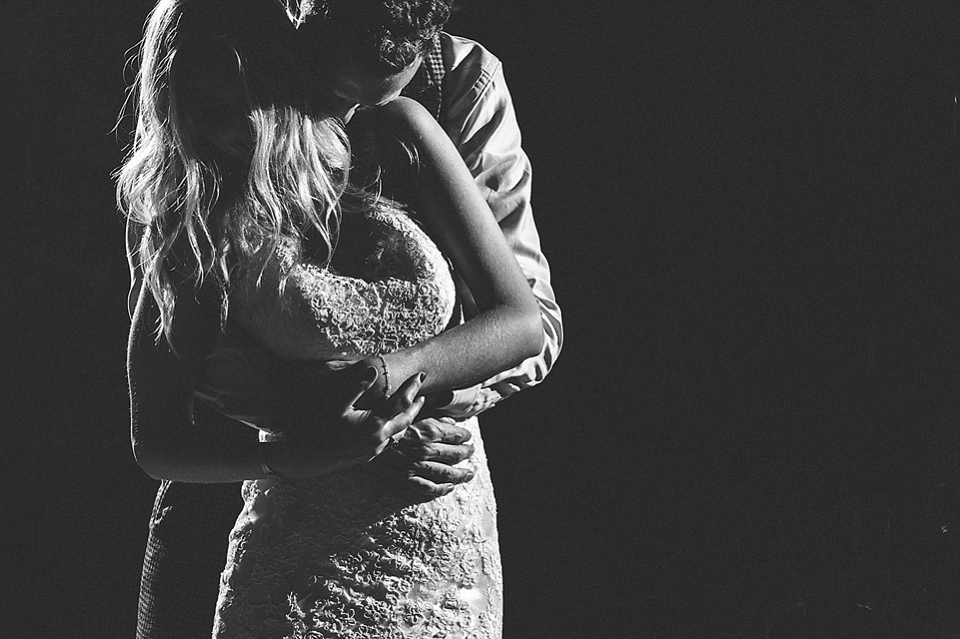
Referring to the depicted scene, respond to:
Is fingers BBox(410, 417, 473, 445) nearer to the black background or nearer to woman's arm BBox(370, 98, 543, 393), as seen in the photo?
woman's arm BBox(370, 98, 543, 393)

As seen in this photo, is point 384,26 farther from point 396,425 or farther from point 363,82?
point 396,425

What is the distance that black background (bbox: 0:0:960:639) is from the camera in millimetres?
2072

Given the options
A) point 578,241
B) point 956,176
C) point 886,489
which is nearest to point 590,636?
point 886,489

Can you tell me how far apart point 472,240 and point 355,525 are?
0.35 m

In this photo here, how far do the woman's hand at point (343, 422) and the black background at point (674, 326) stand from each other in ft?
4.48

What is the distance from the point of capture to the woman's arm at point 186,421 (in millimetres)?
1046

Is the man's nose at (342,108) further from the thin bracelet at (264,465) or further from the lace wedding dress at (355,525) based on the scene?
the thin bracelet at (264,465)

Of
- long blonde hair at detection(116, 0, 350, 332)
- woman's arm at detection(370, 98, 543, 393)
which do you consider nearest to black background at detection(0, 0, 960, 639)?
woman's arm at detection(370, 98, 543, 393)

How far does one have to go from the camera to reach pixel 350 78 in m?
1.04

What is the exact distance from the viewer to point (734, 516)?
7.39 feet

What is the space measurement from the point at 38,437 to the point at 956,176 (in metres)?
2.13

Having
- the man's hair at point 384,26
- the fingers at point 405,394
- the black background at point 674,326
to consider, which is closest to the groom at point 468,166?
the man's hair at point 384,26

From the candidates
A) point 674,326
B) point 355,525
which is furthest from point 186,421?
point 674,326

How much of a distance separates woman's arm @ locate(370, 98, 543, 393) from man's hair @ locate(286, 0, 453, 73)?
124 millimetres
